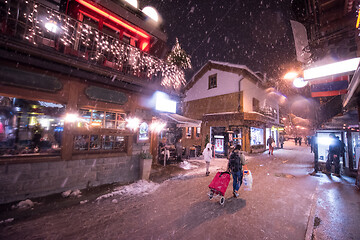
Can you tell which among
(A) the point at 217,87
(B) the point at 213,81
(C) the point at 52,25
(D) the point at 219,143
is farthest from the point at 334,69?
(B) the point at 213,81

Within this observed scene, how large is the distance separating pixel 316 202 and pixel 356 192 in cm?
255

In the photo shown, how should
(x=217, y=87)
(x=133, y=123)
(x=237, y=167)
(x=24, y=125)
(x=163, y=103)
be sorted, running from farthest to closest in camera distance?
(x=217, y=87)
(x=163, y=103)
(x=24, y=125)
(x=133, y=123)
(x=237, y=167)

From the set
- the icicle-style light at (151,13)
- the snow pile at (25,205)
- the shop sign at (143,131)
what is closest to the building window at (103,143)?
the shop sign at (143,131)

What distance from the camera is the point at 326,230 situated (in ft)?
12.1

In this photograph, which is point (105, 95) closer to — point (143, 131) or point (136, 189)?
point (143, 131)

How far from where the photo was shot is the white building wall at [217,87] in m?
18.3

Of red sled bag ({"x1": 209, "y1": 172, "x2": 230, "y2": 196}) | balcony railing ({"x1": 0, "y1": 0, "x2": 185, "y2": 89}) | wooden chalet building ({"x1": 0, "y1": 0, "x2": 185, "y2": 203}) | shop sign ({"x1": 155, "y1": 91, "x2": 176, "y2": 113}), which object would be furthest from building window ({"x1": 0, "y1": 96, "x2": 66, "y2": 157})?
red sled bag ({"x1": 209, "y1": 172, "x2": 230, "y2": 196})

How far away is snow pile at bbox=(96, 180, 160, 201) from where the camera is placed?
5.70 m

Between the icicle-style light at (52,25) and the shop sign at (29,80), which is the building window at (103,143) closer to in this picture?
the shop sign at (29,80)

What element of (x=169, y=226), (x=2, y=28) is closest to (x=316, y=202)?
(x=169, y=226)

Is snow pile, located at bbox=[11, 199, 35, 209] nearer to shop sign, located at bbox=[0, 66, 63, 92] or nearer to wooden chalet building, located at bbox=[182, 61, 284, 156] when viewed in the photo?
shop sign, located at bbox=[0, 66, 63, 92]

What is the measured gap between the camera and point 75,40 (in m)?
6.69

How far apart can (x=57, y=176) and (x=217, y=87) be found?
18622 mm

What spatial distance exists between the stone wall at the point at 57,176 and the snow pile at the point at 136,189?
734 mm
